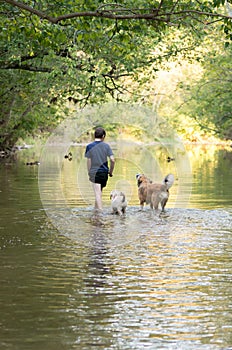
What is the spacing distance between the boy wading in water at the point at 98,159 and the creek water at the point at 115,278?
67 centimetres

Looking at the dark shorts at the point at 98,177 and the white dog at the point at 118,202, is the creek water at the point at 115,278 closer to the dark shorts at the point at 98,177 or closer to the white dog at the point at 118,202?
the white dog at the point at 118,202

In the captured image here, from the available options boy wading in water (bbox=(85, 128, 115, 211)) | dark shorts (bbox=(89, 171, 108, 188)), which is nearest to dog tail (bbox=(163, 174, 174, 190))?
boy wading in water (bbox=(85, 128, 115, 211))

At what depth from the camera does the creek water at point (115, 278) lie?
7.01 m

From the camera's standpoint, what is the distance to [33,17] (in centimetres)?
1277

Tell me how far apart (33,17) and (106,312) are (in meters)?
6.47

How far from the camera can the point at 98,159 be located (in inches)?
633

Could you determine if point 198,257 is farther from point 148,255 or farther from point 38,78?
point 38,78

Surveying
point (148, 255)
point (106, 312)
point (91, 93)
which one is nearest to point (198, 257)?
point (148, 255)

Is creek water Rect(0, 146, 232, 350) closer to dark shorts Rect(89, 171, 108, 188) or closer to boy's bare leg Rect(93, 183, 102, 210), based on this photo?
boy's bare leg Rect(93, 183, 102, 210)

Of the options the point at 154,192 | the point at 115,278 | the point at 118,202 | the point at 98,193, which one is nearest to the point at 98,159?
the point at 98,193

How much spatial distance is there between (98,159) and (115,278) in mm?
6852

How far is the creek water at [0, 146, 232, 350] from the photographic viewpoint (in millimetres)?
7012

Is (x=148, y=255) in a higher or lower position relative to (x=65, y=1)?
lower

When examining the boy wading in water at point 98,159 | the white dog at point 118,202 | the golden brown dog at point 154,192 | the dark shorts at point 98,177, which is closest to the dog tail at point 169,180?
the golden brown dog at point 154,192
